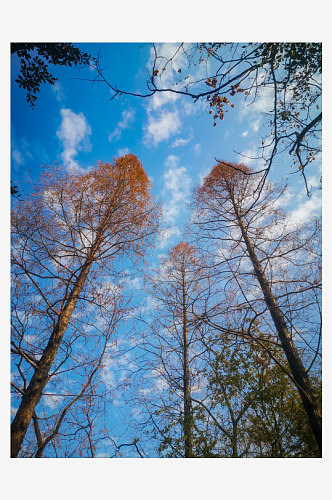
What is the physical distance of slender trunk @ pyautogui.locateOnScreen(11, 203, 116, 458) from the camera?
2164 mm

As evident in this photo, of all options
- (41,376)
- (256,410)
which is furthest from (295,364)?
(41,376)

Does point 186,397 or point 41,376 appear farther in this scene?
point 186,397

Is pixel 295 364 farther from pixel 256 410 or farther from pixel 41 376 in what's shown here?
pixel 41 376

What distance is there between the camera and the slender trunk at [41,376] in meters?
2.16

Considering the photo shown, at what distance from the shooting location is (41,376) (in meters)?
2.49

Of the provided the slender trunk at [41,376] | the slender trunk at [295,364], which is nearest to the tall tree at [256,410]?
the slender trunk at [295,364]

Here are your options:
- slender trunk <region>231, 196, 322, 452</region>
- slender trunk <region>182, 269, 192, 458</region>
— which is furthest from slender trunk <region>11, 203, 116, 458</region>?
slender trunk <region>231, 196, 322, 452</region>

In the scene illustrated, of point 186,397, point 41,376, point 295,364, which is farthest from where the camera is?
point 186,397

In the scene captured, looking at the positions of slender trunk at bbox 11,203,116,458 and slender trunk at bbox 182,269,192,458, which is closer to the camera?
slender trunk at bbox 11,203,116,458

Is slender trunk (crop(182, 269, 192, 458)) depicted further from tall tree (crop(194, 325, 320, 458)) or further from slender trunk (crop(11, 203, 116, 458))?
slender trunk (crop(11, 203, 116, 458))

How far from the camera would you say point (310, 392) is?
2.56m
